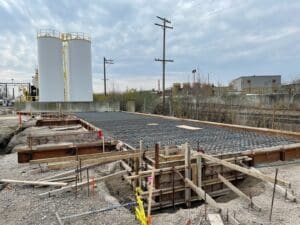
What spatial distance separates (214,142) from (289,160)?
183 centimetres

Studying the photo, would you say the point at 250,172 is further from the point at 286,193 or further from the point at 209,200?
the point at 209,200

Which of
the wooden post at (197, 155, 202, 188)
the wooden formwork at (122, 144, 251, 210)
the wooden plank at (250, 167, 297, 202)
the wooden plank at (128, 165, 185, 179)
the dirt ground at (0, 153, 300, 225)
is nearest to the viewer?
the dirt ground at (0, 153, 300, 225)

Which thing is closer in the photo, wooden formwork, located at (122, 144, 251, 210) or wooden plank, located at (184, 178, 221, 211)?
wooden plank, located at (184, 178, 221, 211)

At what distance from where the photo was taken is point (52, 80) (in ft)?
94.6

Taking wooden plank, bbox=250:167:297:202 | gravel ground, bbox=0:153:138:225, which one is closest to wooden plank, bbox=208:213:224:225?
A: gravel ground, bbox=0:153:138:225

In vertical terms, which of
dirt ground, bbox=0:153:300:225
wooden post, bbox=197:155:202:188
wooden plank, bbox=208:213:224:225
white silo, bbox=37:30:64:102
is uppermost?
white silo, bbox=37:30:64:102

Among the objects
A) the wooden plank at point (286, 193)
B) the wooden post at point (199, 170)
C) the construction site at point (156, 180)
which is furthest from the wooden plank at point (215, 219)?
the wooden plank at point (286, 193)

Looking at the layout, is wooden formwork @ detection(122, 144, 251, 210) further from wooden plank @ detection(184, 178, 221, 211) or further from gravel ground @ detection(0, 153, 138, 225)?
gravel ground @ detection(0, 153, 138, 225)

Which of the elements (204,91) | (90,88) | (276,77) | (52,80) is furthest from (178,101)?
(276,77)

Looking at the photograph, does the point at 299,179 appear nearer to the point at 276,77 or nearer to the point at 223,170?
the point at 223,170

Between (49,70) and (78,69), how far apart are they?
9.49ft

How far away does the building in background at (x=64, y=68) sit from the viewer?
28.8 metres

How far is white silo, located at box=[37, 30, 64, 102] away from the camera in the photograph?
28.7 meters

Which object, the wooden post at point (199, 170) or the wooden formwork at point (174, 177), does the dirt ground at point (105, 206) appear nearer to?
the wooden formwork at point (174, 177)
